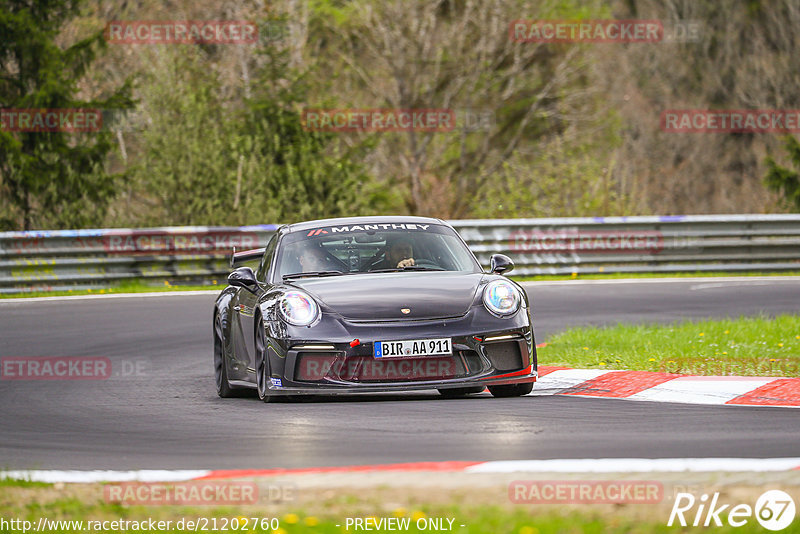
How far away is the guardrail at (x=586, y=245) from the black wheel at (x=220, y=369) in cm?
1030

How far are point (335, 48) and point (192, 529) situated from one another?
3351cm

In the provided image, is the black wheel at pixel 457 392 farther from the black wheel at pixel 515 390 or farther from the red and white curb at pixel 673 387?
the red and white curb at pixel 673 387

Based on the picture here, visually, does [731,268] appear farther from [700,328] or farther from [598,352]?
[598,352]

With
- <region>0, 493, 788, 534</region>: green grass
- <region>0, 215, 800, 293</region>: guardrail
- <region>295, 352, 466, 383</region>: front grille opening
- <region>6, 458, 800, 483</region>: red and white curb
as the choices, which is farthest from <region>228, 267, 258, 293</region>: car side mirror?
<region>0, 215, 800, 293</region>: guardrail

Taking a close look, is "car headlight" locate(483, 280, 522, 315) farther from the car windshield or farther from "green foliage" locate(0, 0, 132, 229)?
"green foliage" locate(0, 0, 132, 229)

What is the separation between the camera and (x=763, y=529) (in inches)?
182

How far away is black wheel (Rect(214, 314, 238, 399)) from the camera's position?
10031 mm

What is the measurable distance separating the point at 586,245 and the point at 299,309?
13.9m

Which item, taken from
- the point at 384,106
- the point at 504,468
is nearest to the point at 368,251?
the point at 504,468

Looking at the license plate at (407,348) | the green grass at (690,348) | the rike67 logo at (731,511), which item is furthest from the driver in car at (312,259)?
the rike67 logo at (731,511)

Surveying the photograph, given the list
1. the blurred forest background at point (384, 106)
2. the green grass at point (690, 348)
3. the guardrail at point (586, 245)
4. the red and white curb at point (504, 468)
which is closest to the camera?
the red and white curb at point (504, 468)

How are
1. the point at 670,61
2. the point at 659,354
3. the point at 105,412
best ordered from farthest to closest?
1. the point at 670,61
2. the point at 659,354
3. the point at 105,412

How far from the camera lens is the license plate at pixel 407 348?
8.45 meters

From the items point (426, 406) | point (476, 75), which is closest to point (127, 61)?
point (476, 75)
